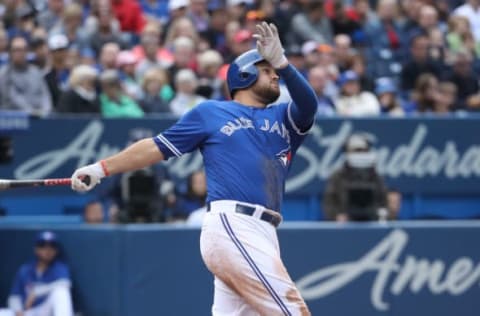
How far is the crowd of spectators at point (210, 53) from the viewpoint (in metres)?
12.6

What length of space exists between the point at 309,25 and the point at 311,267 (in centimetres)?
533

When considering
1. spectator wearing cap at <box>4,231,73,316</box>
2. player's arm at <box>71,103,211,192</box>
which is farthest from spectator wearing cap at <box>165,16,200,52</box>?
player's arm at <box>71,103,211,192</box>

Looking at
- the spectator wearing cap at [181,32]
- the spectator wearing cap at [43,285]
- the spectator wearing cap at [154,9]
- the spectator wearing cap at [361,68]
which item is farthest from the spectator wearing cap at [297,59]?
the spectator wearing cap at [43,285]

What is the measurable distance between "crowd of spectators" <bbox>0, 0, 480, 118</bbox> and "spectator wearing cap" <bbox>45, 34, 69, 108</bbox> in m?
0.01

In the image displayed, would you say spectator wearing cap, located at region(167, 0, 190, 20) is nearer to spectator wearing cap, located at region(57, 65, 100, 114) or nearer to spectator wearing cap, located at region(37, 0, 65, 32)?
spectator wearing cap, located at region(37, 0, 65, 32)

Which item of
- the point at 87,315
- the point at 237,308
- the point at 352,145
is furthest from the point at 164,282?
the point at 237,308

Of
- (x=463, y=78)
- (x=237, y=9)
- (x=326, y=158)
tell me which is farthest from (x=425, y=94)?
(x=237, y=9)

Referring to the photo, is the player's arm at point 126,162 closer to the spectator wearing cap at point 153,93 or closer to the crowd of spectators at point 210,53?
the crowd of spectators at point 210,53

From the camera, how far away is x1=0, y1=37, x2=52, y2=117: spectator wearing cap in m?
12.2

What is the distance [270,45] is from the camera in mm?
6629

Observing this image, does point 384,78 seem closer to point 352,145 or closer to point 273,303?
point 352,145

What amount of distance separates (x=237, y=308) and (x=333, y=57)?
7858 millimetres

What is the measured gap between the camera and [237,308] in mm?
7043

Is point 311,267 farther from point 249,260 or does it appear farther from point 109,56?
point 109,56
